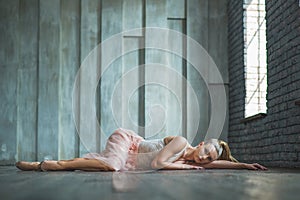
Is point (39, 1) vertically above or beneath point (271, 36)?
above

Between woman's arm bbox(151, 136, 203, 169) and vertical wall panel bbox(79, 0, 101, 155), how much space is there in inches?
117

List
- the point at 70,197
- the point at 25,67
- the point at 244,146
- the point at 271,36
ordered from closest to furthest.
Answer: the point at 70,197 < the point at 271,36 < the point at 244,146 < the point at 25,67

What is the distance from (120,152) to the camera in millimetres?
4414

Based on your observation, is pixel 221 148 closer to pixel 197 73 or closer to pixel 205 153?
pixel 205 153

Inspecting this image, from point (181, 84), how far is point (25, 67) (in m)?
2.06

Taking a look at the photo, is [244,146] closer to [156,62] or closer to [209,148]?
[156,62]

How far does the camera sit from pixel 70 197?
1880mm

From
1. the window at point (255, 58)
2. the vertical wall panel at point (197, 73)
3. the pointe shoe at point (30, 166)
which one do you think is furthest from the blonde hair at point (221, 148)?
the vertical wall panel at point (197, 73)

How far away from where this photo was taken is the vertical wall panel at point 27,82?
7.16 metres

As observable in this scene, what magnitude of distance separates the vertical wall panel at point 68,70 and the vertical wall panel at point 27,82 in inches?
13.1

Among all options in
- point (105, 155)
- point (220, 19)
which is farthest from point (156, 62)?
point (105, 155)

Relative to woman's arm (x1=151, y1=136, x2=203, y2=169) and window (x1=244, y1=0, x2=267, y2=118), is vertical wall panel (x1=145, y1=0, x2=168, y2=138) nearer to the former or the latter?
window (x1=244, y1=0, x2=267, y2=118)

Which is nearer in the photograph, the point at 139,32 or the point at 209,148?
the point at 209,148

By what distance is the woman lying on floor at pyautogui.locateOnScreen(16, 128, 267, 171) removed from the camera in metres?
4.22
